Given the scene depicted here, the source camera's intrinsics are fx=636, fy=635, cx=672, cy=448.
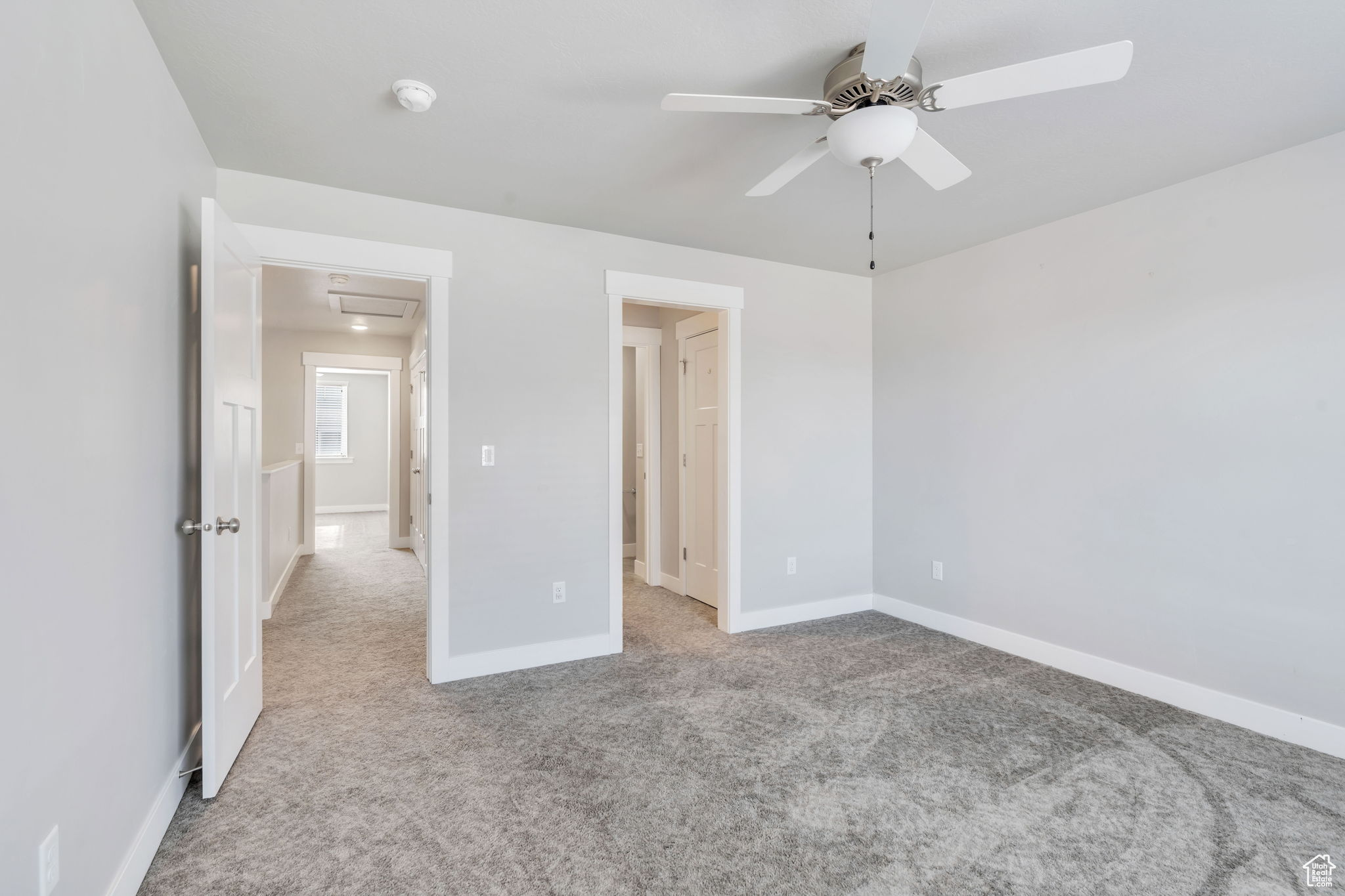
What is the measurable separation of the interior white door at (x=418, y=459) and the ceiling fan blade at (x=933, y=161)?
16.4 feet

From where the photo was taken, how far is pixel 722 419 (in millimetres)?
4031

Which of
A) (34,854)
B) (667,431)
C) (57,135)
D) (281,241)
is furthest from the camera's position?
(667,431)

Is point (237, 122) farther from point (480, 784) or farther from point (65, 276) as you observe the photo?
point (480, 784)

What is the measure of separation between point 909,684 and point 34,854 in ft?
10.2

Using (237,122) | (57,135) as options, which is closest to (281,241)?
(237,122)

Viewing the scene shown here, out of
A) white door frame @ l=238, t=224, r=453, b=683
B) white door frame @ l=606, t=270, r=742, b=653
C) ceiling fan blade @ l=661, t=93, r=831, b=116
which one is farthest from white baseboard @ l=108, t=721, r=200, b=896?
ceiling fan blade @ l=661, t=93, r=831, b=116

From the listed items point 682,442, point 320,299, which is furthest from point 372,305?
point 682,442

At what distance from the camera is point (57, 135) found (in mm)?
1310

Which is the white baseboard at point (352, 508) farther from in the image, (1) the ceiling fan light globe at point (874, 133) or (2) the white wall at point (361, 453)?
(1) the ceiling fan light globe at point (874, 133)

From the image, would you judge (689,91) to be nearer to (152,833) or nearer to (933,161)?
(933,161)

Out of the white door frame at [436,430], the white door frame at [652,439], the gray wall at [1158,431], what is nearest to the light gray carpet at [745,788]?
the white door frame at [436,430]

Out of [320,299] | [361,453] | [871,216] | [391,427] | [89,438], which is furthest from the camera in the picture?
[361,453]

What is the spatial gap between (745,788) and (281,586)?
4381mm

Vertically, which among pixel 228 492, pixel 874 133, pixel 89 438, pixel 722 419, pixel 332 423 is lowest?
pixel 228 492
